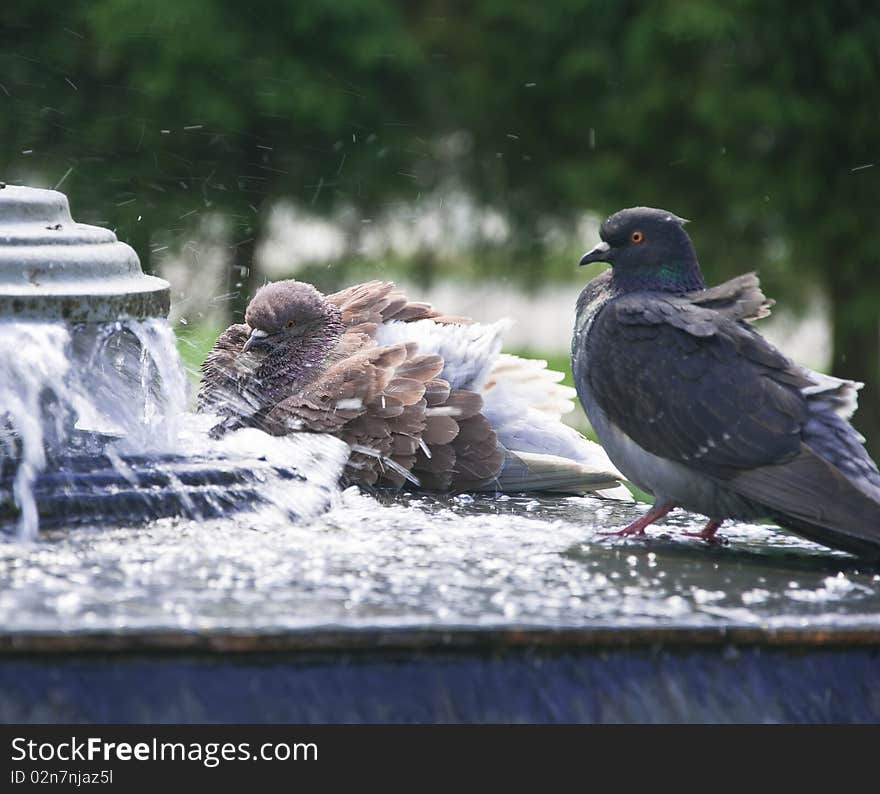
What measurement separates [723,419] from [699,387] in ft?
0.32

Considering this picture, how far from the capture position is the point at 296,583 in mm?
2818

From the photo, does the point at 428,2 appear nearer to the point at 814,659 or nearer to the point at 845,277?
the point at 845,277

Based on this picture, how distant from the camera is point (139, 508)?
11.1ft

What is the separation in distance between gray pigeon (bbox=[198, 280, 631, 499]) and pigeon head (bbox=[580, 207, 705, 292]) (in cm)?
57

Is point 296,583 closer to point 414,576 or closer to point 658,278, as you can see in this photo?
point 414,576

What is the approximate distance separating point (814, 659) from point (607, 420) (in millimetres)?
1073

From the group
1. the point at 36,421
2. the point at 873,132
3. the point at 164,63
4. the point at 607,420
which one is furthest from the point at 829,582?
the point at 164,63

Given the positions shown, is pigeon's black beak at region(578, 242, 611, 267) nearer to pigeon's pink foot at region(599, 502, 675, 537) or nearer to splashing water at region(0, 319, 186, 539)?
pigeon's pink foot at region(599, 502, 675, 537)

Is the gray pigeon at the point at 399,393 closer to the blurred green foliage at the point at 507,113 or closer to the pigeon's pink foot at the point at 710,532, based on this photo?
the pigeon's pink foot at the point at 710,532

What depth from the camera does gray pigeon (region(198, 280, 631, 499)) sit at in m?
4.00

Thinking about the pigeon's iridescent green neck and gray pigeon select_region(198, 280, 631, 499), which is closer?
the pigeon's iridescent green neck

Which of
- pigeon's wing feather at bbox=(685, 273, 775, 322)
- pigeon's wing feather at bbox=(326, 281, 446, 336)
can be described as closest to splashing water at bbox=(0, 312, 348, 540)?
pigeon's wing feather at bbox=(326, 281, 446, 336)

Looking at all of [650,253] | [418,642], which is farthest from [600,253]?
[418,642]

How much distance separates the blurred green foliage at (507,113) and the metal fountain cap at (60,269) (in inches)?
172
